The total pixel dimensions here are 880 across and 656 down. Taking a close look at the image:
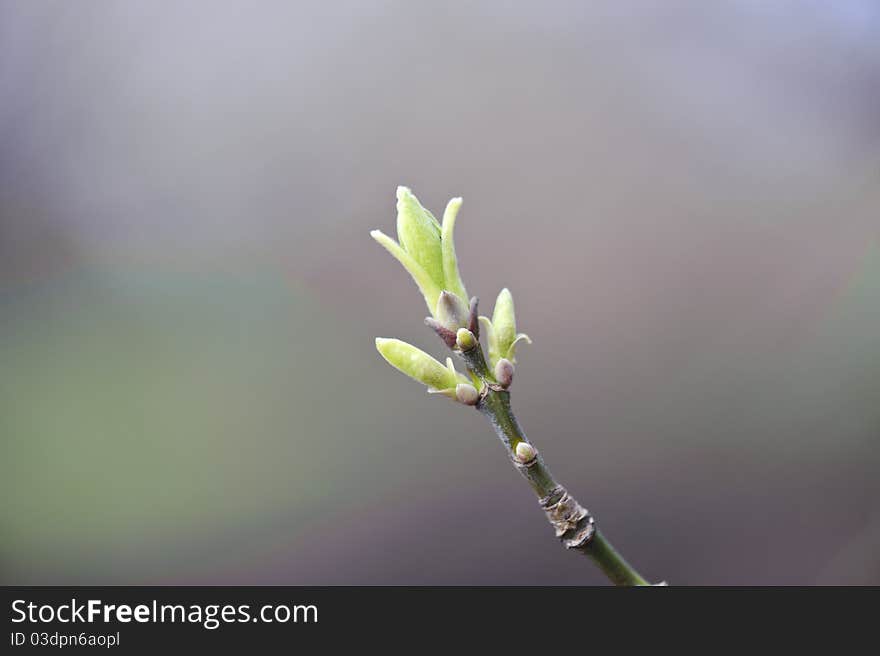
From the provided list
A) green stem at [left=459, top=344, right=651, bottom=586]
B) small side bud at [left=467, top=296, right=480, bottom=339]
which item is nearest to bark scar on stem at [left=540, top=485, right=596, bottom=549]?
green stem at [left=459, top=344, right=651, bottom=586]

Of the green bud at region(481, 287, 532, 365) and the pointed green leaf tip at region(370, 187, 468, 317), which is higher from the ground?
the pointed green leaf tip at region(370, 187, 468, 317)

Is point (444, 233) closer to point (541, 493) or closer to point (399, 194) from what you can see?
point (399, 194)

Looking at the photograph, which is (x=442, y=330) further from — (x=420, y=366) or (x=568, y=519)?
(x=568, y=519)

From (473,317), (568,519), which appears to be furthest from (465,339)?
(568,519)

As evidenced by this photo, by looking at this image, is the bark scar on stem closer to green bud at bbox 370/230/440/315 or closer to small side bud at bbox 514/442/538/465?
small side bud at bbox 514/442/538/465

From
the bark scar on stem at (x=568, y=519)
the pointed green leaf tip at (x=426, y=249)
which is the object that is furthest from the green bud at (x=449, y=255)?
the bark scar on stem at (x=568, y=519)

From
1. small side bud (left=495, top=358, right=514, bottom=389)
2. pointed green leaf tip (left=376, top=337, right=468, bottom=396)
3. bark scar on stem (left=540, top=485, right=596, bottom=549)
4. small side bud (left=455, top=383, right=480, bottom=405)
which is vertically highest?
pointed green leaf tip (left=376, top=337, right=468, bottom=396)
